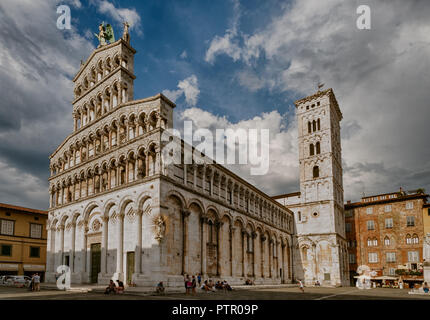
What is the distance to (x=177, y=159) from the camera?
31.6 metres

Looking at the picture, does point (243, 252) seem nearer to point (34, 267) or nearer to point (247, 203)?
point (247, 203)

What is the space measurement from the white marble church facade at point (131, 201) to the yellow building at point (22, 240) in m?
8.57

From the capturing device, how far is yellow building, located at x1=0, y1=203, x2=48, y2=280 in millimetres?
44031

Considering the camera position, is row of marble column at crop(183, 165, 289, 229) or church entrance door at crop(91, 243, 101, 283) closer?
church entrance door at crop(91, 243, 101, 283)

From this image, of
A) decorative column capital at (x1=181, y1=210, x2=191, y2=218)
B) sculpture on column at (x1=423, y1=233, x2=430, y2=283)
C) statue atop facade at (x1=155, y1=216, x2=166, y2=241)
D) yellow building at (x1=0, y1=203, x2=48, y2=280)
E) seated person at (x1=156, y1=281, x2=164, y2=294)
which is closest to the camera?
seated person at (x1=156, y1=281, x2=164, y2=294)

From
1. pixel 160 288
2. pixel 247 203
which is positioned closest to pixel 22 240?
pixel 247 203

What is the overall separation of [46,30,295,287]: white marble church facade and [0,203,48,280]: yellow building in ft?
28.1

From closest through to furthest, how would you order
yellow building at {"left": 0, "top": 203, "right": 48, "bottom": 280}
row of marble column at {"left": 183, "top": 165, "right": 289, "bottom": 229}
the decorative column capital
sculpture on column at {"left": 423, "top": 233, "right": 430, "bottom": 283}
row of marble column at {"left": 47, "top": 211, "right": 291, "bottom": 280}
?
row of marble column at {"left": 47, "top": 211, "right": 291, "bottom": 280} < the decorative column capital < sculpture on column at {"left": 423, "top": 233, "right": 430, "bottom": 283} < row of marble column at {"left": 183, "top": 165, "right": 289, "bottom": 229} < yellow building at {"left": 0, "top": 203, "right": 48, "bottom": 280}

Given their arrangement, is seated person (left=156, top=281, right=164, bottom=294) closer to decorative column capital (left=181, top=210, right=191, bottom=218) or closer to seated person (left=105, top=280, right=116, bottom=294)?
seated person (left=105, top=280, right=116, bottom=294)

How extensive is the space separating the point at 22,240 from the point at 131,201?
24214 mm

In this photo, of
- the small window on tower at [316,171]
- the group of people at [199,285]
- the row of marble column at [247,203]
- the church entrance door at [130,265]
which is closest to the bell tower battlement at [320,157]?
the small window on tower at [316,171]

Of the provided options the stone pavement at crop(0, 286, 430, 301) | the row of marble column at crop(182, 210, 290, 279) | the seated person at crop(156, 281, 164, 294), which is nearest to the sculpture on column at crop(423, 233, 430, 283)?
the stone pavement at crop(0, 286, 430, 301)

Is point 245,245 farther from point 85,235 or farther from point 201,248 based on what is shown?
point 85,235

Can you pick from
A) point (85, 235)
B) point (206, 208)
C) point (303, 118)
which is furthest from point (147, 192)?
point (303, 118)
